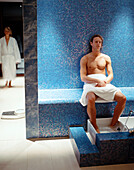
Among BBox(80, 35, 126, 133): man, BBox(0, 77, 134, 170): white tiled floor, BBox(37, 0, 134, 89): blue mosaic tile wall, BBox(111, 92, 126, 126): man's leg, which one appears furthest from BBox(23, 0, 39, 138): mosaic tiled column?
BBox(111, 92, 126, 126): man's leg

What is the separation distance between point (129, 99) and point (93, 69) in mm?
713

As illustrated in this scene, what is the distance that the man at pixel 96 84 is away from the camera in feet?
9.93

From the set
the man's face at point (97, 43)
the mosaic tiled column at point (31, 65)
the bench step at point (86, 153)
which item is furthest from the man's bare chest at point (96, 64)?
the bench step at point (86, 153)

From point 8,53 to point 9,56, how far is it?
0.09m

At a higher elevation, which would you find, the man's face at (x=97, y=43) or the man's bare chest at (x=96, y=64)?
the man's face at (x=97, y=43)

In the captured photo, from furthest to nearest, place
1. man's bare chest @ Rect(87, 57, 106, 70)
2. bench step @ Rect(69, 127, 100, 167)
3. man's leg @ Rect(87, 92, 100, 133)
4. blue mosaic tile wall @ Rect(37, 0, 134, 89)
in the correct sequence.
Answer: blue mosaic tile wall @ Rect(37, 0, 134, 89)
man's bare chest @ Rect(87, 57, 106, 70)
man's leg @ Rect(87, 92, 100, 133)
bench step @ Rect(69, 127, 100, 167)

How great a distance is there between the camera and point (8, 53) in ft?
20.5

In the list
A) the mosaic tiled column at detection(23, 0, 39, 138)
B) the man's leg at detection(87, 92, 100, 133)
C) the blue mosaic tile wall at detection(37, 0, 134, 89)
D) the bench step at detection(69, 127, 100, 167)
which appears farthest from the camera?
the blue mosaic tile wall at detection(37, 0, 134, 89)

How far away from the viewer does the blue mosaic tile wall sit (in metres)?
3.75

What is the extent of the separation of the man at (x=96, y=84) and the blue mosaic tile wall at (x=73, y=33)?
0.34 m

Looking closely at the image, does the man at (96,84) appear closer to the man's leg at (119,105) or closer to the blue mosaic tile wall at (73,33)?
the man's leg at (119,105)

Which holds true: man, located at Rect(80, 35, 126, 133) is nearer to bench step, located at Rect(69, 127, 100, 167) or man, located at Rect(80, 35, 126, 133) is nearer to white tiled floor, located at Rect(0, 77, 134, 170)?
bench step, located at Rect(69, 127, 100, 167)

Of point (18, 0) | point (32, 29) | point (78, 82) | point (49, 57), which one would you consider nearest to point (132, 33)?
point (78, 82)

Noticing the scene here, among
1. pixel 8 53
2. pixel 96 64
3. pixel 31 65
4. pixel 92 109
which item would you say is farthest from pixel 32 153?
pixel 8 53
